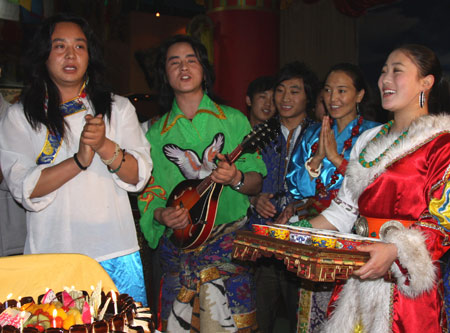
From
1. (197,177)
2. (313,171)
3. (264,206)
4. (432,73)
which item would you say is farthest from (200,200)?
(432,73)

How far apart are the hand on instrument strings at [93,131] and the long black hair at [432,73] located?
1216mm

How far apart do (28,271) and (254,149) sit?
4.48 ft

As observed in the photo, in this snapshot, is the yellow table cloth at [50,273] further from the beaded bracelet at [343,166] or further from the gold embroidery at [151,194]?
the beaded bracelet at [343,166]

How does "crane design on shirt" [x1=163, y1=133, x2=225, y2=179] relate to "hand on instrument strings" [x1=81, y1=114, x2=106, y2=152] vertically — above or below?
below

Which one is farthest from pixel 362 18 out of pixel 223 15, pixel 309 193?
pixel 309 193

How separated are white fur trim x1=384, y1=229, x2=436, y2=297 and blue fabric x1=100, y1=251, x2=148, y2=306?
1.05m

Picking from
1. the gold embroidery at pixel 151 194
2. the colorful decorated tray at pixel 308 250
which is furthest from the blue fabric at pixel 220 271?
the colorful decorated tray at pixel 308 250

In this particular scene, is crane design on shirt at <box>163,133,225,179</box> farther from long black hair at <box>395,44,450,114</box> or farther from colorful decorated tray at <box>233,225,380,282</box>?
long black hair at <box>395,44,450,114</box>

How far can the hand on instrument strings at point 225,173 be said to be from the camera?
7.97ft

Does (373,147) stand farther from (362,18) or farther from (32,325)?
(362,18)

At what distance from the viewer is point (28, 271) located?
1618mm

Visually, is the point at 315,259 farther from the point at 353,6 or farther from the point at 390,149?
the point at 353,6

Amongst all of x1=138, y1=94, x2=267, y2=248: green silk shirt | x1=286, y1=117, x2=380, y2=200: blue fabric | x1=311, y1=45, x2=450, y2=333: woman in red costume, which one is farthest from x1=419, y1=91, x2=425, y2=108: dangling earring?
x1=138, y1=94, x2=267, y2=248: green silk shirt

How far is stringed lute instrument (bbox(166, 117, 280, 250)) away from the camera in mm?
2518
